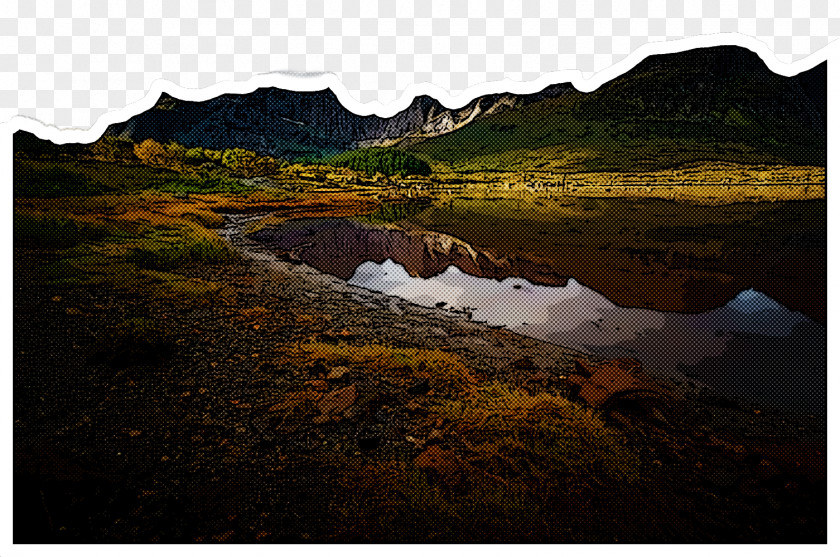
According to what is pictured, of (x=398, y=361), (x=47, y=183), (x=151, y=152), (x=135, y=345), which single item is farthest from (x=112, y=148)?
(x=398, y=361)

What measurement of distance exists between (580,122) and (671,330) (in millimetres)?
1437

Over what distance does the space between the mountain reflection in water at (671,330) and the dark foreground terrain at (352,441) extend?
0.14 m

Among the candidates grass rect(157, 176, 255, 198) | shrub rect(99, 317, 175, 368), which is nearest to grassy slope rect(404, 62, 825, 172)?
grass rect(157, 176, 255, 198)

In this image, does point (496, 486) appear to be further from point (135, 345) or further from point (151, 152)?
point (151, 152)

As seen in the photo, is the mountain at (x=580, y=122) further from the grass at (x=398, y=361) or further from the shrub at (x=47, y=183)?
the grass at (x=398, y=361)

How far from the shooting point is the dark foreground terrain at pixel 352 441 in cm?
228

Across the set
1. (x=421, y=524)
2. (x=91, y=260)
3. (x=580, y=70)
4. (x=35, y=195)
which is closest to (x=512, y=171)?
(x=580, y=70)

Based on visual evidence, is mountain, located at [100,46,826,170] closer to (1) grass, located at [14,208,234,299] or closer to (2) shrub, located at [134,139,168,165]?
(2) shrub, located at [134,139,168,165]

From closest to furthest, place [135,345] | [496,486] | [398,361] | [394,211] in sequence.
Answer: [496,486] < [135,345] < [398,361] < [394,211]

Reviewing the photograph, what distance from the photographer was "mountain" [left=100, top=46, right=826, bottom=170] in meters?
2.85

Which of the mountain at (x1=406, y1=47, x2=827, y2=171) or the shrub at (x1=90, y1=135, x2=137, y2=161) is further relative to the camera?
the shrub at (x1=90, y1=135, x2=137, y2=161)

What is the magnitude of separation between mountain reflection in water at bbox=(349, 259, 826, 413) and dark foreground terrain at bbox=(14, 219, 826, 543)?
14cm

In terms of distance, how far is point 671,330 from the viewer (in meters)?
3.09

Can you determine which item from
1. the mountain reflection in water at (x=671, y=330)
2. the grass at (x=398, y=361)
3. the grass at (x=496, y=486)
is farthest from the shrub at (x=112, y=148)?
the grass at (x=496, y=486)
